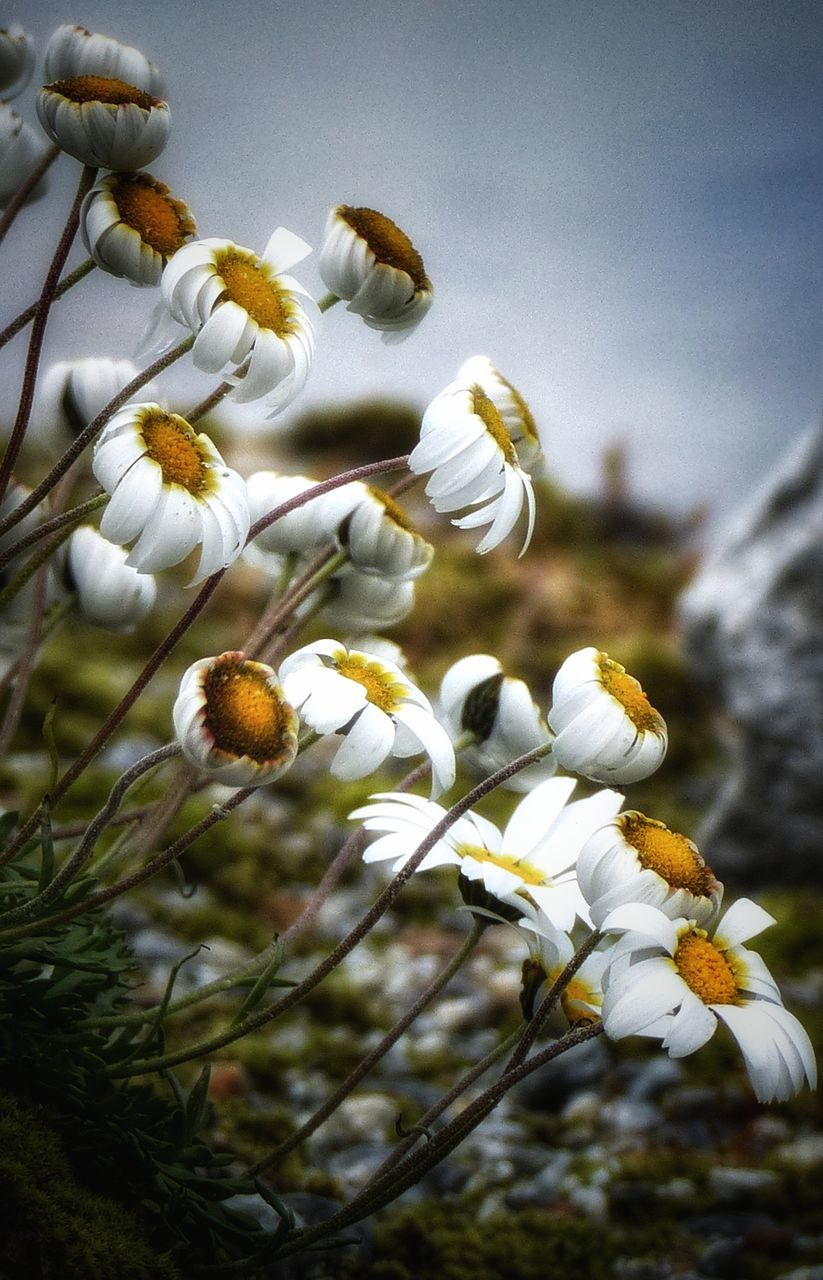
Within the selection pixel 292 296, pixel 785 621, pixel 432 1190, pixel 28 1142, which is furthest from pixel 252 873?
pixel 292 296

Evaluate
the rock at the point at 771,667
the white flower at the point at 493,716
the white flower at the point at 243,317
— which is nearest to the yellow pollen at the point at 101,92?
the white flower at the point at 243,317

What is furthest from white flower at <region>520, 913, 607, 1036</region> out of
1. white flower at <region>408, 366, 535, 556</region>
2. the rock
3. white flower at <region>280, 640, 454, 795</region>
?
the rock

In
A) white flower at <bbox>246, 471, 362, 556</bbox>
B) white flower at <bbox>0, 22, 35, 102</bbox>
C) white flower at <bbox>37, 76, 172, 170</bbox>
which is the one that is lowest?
white flower at <bbox>246, 471, 362, 556</bbox>

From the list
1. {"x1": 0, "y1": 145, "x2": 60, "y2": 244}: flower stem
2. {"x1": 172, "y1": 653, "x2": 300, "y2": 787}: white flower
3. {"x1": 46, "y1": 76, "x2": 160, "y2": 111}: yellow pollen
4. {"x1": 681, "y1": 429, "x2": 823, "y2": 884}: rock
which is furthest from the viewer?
{"x1": 681, "y1": 429, "x2": 823, "y2": 884}: rock

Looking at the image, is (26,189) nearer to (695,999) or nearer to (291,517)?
(291,517)

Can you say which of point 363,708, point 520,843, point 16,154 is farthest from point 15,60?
point 520,843

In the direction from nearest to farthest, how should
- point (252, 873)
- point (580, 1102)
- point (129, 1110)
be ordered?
1. point (129, 1110)
2. point (580, 1102)
3. point (252, 873)

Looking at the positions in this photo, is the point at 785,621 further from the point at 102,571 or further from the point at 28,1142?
the point at 28,1142

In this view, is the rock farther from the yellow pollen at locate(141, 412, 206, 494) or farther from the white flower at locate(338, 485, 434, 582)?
the yellow pollen at locate(141, 412, 206, 494)
